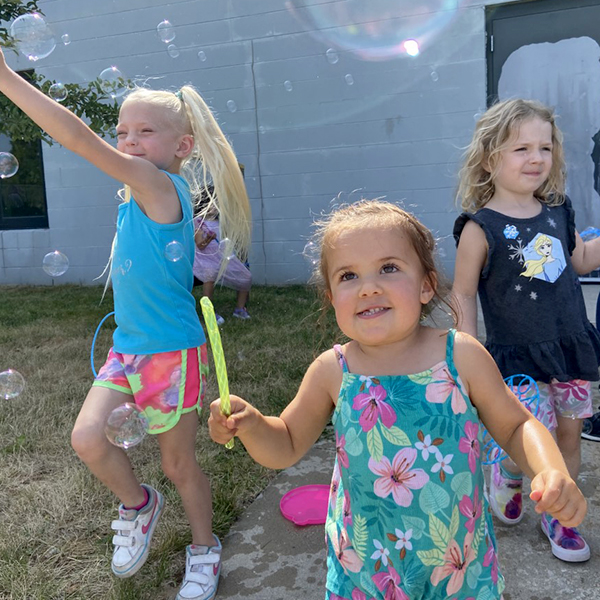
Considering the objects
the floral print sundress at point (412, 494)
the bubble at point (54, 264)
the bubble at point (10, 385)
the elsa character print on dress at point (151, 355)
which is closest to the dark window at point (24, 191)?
the bubble at point (54, 264)

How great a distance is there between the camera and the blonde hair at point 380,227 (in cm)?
142

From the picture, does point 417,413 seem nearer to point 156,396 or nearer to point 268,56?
point 156,396

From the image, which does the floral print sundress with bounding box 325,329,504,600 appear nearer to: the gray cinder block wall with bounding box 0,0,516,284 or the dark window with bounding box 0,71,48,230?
the gray cinder block wall with bounding box 0,0,516,284

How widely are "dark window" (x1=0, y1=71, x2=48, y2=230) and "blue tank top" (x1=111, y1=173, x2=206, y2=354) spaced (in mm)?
7549

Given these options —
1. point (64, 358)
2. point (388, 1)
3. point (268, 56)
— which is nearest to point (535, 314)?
point (64, 358)

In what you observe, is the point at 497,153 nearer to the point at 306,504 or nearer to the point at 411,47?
the point at 306,504

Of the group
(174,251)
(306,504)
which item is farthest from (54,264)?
(306,504)

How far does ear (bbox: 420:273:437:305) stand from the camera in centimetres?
148

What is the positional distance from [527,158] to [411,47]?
5.11 metres

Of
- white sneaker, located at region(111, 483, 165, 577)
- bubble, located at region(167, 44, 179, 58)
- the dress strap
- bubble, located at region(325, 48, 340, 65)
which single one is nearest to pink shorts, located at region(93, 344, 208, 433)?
white sneaker, located at region(111, 483, 165, 577)

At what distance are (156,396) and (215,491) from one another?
733 mm

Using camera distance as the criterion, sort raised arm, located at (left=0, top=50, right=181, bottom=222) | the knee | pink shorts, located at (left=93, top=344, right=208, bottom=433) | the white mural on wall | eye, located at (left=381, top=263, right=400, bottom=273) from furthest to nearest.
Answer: the white mural on wall < pink shorts, located at (left=93, top=344, right=208, bottom=433) < the knee < raised arm, located at (left=0, top=50, right=181, bottom=222) < eye, located at (left=381, top=263, right=400, bottom=273)

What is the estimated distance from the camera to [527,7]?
6.31 meters

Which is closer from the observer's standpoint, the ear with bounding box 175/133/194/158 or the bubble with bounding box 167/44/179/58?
the ear with bounding box 175/133/194/158
